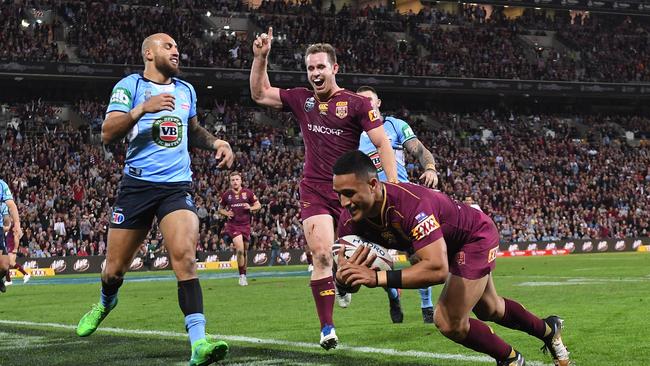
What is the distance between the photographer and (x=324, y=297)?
796 cm

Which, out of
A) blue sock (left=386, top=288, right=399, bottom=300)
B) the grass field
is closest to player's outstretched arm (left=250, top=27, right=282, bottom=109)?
the grass field

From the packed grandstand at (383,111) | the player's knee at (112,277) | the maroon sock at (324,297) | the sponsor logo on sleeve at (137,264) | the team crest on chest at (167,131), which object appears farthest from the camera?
the packed grandstand at (383,111)

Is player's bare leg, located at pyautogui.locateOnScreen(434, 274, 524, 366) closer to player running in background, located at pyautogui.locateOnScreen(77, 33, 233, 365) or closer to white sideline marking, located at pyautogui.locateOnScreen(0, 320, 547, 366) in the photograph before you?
white sideline marking, located at pyautogui.locateOnScreen(0, 320, 547, 366)

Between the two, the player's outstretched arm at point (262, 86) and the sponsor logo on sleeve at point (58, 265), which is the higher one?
the player's outstretched arm at point (262, 86)

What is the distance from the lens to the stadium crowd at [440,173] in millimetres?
32875

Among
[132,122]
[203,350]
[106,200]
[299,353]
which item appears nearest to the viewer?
[203,350]

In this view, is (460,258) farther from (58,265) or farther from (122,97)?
(58,265)

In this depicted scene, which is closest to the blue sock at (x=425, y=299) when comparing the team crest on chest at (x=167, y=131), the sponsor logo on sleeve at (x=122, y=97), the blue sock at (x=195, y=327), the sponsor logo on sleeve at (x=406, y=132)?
the sponsor logo on sleeve at (x=406, y=132)

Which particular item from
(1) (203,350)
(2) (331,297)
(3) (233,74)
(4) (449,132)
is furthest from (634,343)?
(4) (449,132)

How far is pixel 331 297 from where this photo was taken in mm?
8008

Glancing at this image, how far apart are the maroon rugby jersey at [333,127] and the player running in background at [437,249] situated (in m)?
2.43

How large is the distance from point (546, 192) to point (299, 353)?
38864mm

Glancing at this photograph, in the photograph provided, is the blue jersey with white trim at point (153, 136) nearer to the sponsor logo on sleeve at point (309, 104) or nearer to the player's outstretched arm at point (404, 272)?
the sponsor logo on sleeve at point (309, 104)

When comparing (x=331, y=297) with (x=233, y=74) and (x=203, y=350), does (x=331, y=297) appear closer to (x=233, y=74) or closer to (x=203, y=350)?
(x=203, y=350)
